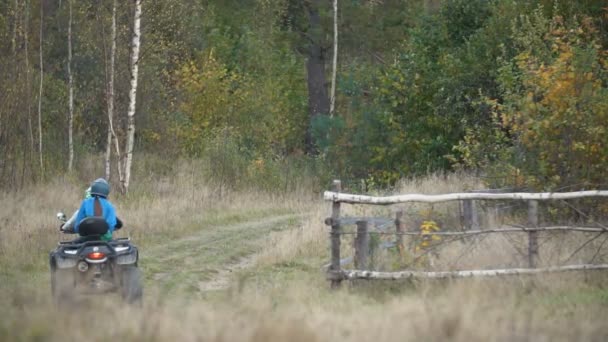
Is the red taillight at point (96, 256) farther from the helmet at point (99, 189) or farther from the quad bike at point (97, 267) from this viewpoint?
the helmet at point (99, 189)

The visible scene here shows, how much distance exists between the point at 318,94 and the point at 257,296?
94.0ft

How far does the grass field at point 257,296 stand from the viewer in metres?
9.27

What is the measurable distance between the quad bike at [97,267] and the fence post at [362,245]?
311cm

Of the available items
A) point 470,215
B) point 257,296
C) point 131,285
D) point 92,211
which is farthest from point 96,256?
point 470,215

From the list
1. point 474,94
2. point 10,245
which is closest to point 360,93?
point 474,94

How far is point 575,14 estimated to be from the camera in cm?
2336

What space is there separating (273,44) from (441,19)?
18002 millimetres

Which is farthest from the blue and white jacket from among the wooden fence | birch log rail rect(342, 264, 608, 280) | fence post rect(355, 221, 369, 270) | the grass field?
fence post rect(355, 221, 369, 270)

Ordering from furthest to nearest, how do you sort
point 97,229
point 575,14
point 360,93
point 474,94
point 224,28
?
point 224,28 < point 360,93 < point 474,94 < point 575,14 < point 97,229

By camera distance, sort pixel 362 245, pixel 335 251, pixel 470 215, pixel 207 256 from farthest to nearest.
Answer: pixel 207 256, pixel 470 215, pixel 362 245, pixel 335 251

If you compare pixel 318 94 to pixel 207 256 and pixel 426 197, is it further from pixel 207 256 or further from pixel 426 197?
pixel 426 197

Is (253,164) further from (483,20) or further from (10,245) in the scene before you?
(10,245)

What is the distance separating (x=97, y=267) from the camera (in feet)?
39.7

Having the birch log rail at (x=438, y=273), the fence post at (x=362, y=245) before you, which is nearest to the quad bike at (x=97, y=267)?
the birch log rail at (x=438, y=273)
